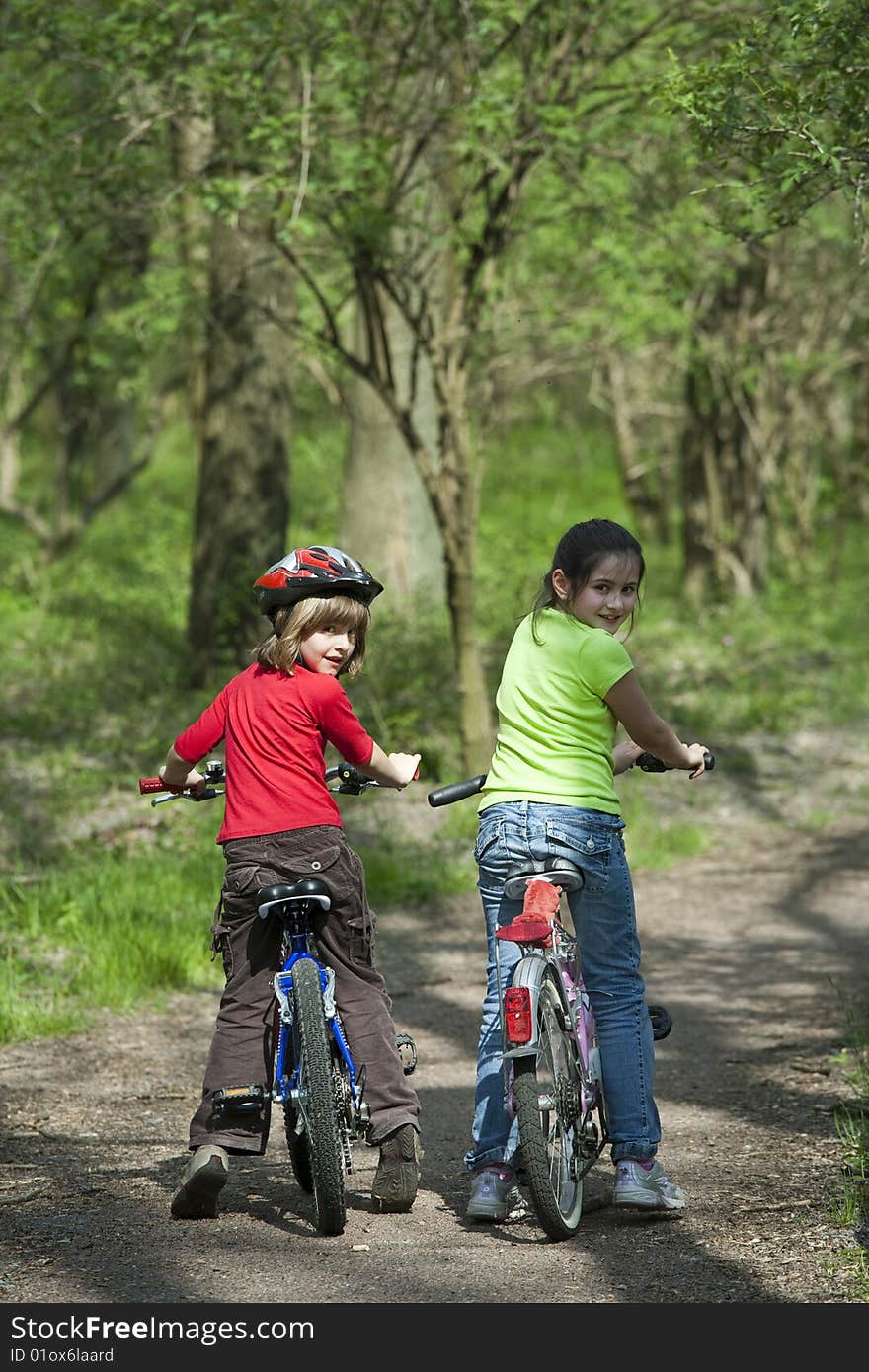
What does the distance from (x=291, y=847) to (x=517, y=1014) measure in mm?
776

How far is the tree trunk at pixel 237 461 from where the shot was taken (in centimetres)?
1313

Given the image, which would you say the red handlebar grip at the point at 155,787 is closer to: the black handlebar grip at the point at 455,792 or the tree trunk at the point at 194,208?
the black handlebar grip at the point at 455,792

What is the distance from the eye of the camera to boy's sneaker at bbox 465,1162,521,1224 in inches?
182

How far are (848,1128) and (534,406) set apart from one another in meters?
31.3

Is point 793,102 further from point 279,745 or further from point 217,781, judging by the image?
point 217,781

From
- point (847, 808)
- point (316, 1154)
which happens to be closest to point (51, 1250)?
point (316, 1154)

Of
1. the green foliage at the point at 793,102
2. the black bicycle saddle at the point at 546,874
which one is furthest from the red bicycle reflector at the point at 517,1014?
the green foliage at the point at 793,102

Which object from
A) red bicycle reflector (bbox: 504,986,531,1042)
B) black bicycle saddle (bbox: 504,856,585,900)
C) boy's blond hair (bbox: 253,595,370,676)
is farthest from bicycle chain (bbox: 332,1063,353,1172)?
boy's blond hair (bbox: 253,595,370,676)

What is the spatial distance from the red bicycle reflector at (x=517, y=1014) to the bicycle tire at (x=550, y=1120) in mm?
64

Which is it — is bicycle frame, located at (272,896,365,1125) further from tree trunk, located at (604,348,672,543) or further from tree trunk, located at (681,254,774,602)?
tree trunk, located at (604,348,672,543)

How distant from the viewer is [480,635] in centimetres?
1580

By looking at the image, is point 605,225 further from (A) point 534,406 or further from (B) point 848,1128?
(A) point 534,406

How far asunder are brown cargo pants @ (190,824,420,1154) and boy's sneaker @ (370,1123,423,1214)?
0.04 metres

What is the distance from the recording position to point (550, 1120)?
181 inches
